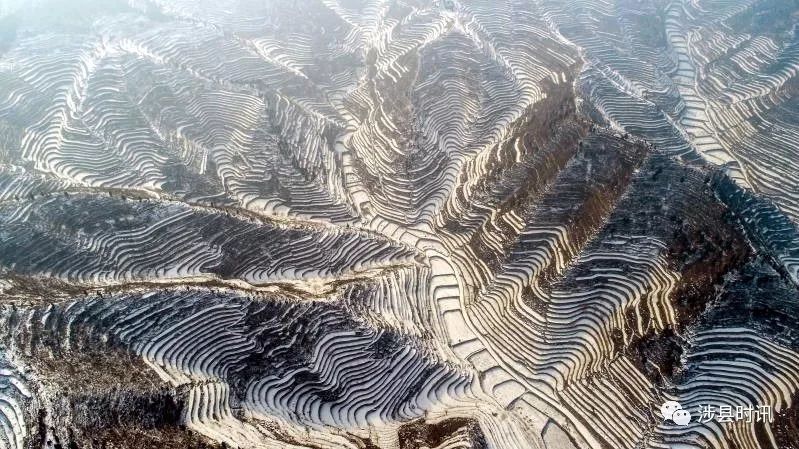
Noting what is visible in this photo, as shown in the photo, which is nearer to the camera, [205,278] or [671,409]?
[671,409]

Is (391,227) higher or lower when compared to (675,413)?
lower

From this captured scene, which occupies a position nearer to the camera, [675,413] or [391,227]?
[675,413]

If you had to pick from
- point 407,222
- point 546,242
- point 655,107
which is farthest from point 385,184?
point 655,107

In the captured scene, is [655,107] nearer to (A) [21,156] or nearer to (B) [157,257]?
(B) [157,257]

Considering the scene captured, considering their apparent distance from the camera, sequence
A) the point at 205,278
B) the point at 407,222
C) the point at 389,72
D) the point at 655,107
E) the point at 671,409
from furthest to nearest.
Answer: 1. the point at 389,72
2. the point at 655,107
3. the point at 407,222
4. the point at 205,278
5. the point at 671,409

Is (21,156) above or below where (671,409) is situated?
below

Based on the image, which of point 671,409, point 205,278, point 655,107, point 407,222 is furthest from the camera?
point 655,107

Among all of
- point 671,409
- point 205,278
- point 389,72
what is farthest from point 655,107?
point 205,278

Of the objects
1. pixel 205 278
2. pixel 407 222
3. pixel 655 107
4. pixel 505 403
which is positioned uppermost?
pixel 655 107
